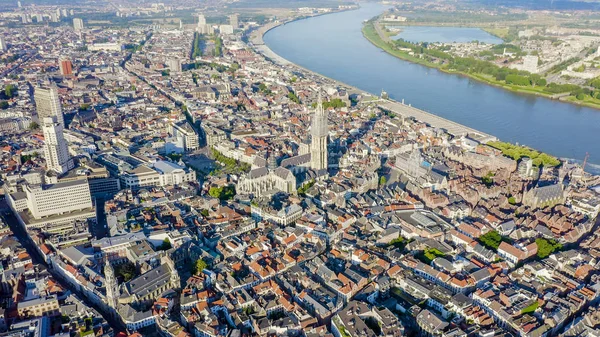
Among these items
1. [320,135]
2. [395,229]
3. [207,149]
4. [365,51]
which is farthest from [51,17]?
[395,229]

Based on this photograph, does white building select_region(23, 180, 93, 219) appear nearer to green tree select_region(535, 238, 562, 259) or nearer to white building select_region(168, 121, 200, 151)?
white building select_region(168, 121, 200, 151)

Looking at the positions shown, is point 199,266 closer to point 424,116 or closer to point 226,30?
point 424,116

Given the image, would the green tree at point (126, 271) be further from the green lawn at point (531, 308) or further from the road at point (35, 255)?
the green lawn at point (531, 308)

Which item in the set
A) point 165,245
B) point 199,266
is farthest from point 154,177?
point 199,266

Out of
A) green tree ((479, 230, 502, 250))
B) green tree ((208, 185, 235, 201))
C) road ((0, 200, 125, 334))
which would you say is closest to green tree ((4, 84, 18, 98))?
road ((0, 200, 125, 334))

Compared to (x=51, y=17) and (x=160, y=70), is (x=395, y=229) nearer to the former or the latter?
(x=160, y=70)

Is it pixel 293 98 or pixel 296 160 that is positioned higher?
pixel 296 160
